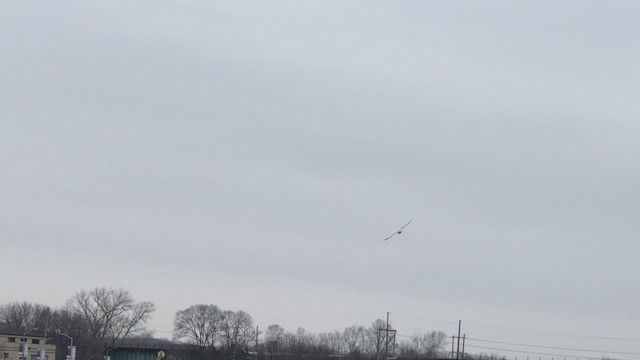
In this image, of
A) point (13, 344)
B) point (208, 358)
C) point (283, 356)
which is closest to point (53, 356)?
point (13, 344)

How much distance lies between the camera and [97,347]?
188m

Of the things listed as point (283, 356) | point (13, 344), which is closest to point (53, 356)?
point (13, 344)

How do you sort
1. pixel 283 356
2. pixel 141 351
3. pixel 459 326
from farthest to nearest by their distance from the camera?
pixel 283 356 < pixel 141 351 < pixel 459 326

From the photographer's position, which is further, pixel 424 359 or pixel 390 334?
pixel 424 359

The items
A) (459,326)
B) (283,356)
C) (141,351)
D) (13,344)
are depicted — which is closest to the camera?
(459,326)

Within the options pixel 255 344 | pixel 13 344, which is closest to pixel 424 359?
pixel 255 344

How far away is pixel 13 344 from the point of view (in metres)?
153

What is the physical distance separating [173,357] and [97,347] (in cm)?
2072

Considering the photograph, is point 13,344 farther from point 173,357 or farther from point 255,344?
point 255,344

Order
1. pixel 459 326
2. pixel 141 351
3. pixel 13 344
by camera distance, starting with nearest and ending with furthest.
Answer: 1. pixel 459 326
2. pixel 13 344
3. pixel 141 351

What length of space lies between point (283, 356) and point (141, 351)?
92.3 ft

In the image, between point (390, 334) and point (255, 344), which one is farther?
point (255, 344)

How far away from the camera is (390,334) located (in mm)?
156375

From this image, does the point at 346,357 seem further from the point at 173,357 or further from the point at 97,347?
the point at 97,347
